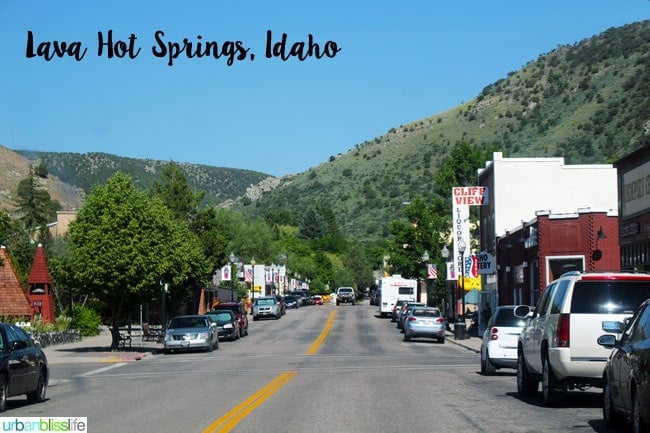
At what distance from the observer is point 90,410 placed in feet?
61.2

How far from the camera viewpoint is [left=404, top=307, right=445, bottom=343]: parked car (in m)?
48.7

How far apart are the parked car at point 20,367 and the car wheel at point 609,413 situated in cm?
1042

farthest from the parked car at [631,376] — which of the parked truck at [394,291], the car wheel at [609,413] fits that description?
the parked truck at [394,291]

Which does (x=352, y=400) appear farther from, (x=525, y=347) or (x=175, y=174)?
(x=175, y=174)

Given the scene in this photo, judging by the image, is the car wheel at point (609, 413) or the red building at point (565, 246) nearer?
the car wheel at point (609, 413)

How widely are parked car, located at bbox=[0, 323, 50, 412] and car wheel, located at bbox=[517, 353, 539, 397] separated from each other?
9.76m

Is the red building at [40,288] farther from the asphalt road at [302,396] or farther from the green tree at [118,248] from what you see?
the asphalt road at [302,396]

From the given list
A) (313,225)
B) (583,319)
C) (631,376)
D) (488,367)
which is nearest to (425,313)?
(488,367)

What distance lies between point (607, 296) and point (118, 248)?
87.8 ft

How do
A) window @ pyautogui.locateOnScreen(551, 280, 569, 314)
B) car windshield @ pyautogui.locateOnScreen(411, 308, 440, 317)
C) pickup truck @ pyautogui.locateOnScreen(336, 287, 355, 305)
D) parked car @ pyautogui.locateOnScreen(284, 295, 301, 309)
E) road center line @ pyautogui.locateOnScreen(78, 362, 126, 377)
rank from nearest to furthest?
1. window @ pyautogui.locateOnScreen(551, 280, 569, 314)
2. road center line @ pyautogui.locateOnScreen(78, 362, 126, 377)
3. car windshield @ pyautogui.locateOnScreen(411, 308, 440, 317)
4. parked car @ pyautogui.locateOnScreen(284, 295, 301, 309)
5. pickup truck @ pyautogui.locateOnScreen(336, 287, 355, 305)

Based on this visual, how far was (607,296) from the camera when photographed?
1675 cm

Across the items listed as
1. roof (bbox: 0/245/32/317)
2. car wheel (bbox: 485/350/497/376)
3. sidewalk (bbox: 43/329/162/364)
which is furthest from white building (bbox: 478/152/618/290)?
car wheel (bbox: 485/350/497/376)

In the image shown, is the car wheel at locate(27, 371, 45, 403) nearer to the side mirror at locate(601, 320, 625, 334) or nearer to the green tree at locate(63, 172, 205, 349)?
the side mirror at locate(601, 320, 625, 334)

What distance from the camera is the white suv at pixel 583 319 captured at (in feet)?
54.1
